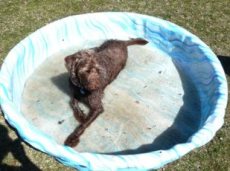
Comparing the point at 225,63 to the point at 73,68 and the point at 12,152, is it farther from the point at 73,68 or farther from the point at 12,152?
the point at 73,68

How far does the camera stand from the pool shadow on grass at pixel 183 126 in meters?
4.31

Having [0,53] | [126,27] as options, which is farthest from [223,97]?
[0,53]

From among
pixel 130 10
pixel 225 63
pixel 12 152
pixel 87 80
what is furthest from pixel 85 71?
pixel 130 10

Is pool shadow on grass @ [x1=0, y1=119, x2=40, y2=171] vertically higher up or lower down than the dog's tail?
lower down

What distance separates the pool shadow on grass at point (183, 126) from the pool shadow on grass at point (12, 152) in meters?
2.50

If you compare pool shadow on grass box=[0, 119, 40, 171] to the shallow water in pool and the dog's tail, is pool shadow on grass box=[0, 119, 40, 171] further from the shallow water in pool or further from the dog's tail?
the dog's tail

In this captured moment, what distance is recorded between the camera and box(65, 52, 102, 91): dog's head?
13.9 feet

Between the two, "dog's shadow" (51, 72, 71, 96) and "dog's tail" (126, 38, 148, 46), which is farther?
"dog's tail" (126, 38, 148, 46)

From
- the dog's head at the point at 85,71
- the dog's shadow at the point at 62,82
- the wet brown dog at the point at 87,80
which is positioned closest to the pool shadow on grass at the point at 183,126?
the wet brown dog at the point at 87,80

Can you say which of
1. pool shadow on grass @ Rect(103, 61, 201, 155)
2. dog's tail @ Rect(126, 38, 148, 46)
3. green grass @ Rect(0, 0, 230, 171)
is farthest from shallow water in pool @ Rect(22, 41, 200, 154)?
green grass @ Rect(0, 0, 230, 171)

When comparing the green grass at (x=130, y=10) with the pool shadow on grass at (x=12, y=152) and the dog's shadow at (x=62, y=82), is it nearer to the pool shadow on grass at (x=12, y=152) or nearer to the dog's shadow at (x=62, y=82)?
the pool shadow on grass at (x=12, y=152)

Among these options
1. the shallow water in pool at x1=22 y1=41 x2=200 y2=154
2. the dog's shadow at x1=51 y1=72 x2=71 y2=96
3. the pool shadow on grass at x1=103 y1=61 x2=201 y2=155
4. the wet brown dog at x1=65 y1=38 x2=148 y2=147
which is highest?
the wet brown dog at x1=65 y1=38 x2=148 y2=147

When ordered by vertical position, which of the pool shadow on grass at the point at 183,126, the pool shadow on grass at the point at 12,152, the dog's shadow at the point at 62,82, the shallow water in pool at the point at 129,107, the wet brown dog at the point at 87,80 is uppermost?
the wet brown dog at the point at 87,80

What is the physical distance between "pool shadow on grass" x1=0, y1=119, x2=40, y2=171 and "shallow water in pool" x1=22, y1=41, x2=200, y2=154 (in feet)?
5.98
